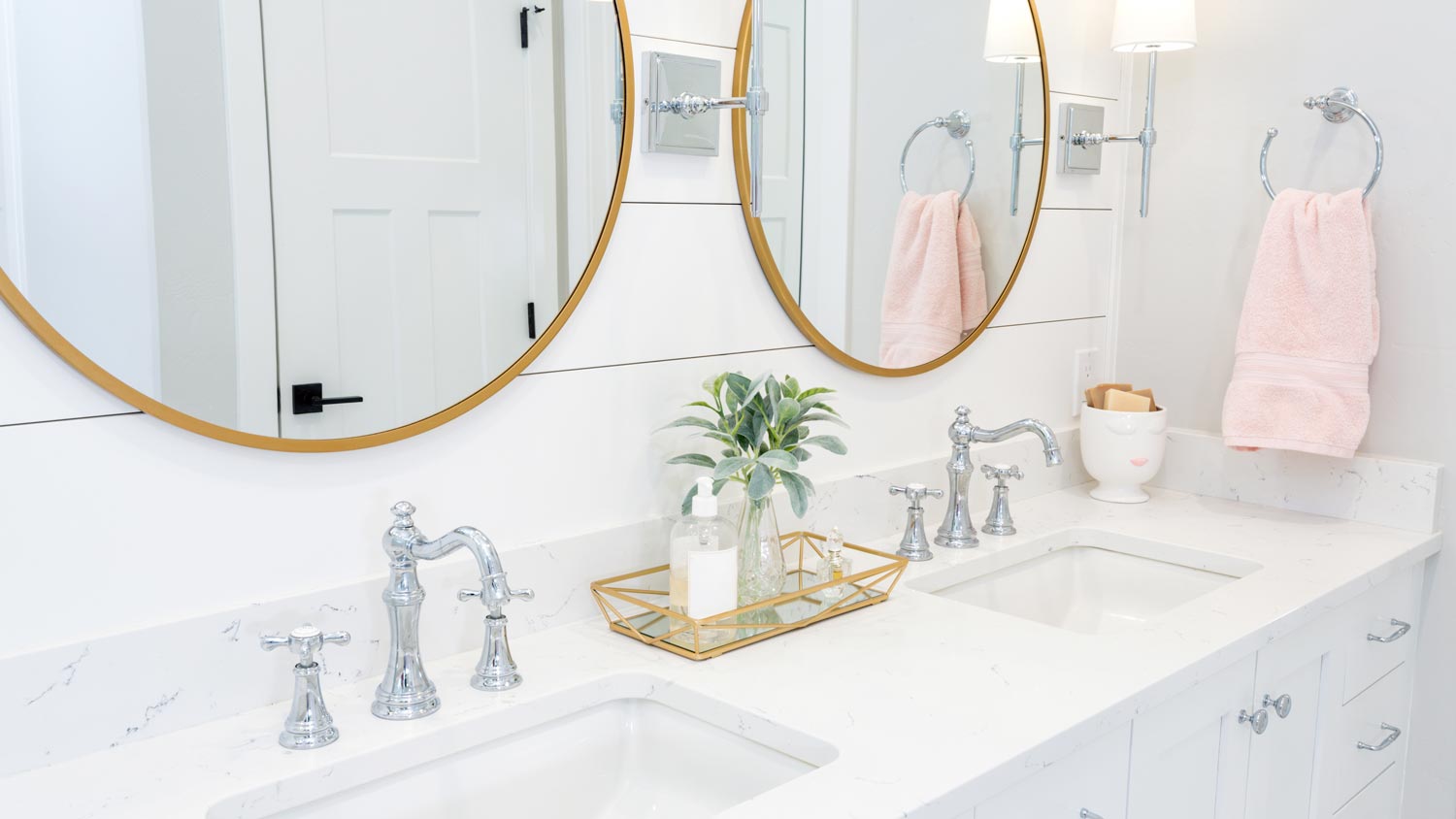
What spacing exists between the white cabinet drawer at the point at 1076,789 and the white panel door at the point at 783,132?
2.31ft

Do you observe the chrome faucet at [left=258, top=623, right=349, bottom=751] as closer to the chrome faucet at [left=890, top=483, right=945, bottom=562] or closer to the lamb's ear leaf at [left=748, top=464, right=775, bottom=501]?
the lamb's ear leaf at [left=748, top=464, right=775, bottom=501]

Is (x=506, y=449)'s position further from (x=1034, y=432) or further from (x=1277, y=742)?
(x=1277, y=742)

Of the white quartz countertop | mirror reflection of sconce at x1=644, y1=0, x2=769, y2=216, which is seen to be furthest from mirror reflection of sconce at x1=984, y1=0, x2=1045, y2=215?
the white quartz countertop

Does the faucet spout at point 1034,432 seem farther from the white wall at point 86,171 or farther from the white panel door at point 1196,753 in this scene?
the white wall at point 86,171

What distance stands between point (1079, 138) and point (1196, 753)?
108 centimetres

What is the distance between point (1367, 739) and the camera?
1823mm

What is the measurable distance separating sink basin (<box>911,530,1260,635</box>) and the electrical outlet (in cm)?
35

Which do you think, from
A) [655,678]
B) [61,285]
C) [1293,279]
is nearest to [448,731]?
[655,678]

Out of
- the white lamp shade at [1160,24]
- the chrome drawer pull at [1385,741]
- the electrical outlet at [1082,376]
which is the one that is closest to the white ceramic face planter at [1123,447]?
the electrical outlet at [1082,376]

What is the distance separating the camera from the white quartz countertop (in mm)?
1005

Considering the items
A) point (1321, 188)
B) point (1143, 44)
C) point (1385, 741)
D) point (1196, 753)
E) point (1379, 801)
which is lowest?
point (1379, 801)

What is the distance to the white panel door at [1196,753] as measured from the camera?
4.29 feet

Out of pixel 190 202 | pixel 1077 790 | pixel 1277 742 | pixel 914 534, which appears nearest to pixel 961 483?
pixel 914 534

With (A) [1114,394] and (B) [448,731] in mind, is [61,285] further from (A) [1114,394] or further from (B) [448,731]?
(A) [1114,394]
